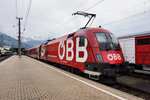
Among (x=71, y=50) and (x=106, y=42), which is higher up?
(x=106, y=42)

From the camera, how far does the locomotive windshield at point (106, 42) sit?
23.6 ft

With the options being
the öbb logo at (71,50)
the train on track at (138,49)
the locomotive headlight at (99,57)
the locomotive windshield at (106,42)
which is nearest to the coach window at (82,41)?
the öbb logo at (71,50)

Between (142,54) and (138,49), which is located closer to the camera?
(142,54)

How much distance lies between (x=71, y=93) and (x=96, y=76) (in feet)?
8.91

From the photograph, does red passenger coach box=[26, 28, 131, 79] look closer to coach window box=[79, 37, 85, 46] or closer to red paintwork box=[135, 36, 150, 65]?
coach window box=[79, 37, 85, 46]

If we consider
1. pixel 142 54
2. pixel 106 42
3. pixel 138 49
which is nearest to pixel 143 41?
pixel 138 49

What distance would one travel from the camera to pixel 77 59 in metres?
8.17

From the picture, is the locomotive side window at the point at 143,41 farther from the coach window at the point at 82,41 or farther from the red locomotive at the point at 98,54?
the coach window at the point at 82,41

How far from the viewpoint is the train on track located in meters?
9.65

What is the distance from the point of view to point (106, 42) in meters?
7.40

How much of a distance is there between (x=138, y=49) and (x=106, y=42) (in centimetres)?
442

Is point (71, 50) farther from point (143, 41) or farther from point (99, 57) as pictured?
point (143, 41)

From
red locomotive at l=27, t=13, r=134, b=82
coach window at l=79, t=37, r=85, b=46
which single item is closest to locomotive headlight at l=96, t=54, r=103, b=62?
red locomotive at l=27, t=13, r=134, b=82

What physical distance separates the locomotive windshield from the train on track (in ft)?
11.3
